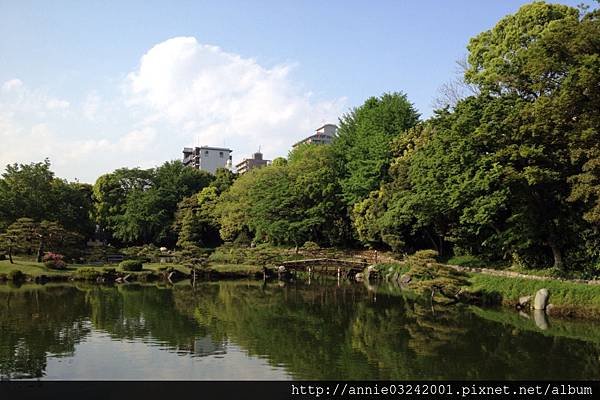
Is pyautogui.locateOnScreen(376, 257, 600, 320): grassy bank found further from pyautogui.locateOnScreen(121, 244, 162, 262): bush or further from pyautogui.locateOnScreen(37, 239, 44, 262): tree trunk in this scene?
pyautogui.locateOnScreen(37, 239, 44, 262): tree trunk

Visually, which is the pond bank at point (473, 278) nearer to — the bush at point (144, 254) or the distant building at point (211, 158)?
the bush at point (144, 254)

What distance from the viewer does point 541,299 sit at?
80.2 feet

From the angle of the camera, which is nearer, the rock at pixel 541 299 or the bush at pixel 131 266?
the rock at pixel 541 299

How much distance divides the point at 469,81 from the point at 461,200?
35.9 feet

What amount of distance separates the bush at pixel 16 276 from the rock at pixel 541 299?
31585 mm

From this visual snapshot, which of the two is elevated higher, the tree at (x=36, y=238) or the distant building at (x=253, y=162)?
the distant building at (x=253, y=162)

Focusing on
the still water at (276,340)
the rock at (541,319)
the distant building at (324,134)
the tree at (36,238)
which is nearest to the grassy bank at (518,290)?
the rock at (541,319)

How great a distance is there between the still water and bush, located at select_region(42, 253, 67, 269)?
7454 mm

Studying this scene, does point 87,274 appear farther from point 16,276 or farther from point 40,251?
point 40,251

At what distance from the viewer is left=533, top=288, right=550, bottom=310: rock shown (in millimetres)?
24344

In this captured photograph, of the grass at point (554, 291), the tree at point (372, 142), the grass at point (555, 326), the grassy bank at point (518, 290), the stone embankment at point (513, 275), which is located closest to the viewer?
the grass at point (555, 326)

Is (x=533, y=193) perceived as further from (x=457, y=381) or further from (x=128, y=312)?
(x=128, y=312)

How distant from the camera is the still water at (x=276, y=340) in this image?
14.3 m

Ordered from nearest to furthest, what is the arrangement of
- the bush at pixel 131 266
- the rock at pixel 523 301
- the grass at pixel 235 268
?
the rock at pixel 523 301 → the bush at pixel 131 266 → the grass at pixel 235 268
